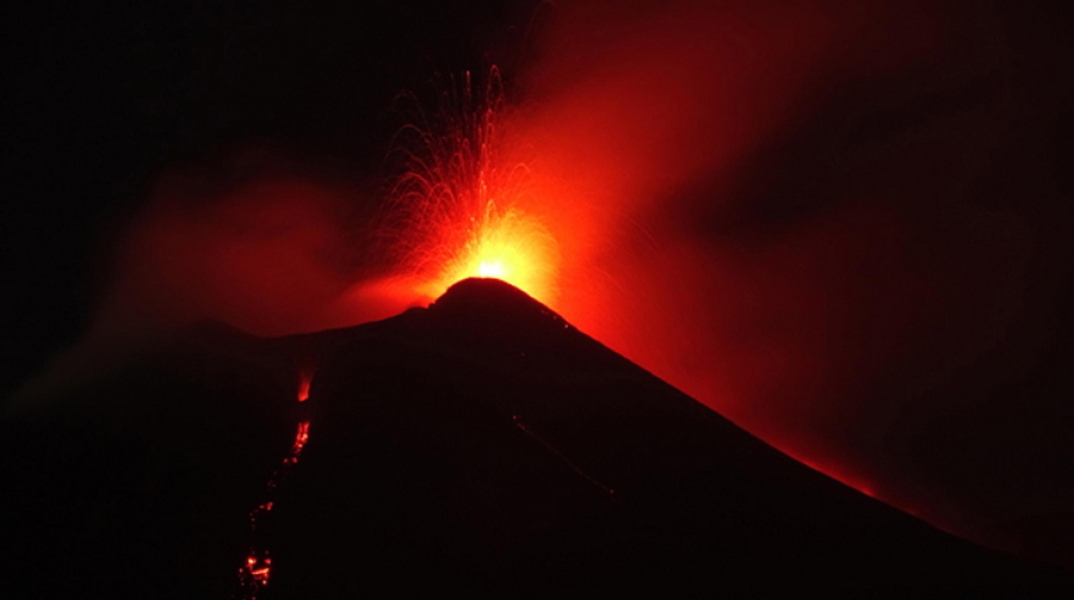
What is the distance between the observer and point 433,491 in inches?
345

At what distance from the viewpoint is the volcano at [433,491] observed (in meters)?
8.11

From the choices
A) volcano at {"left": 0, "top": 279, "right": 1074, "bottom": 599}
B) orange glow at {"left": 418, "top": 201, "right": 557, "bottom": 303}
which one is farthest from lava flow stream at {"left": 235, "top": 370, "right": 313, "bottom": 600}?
orange glow at {"left": 418, "top": 201, "right": 557, "bottom": 303}

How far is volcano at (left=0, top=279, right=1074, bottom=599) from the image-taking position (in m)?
8.11

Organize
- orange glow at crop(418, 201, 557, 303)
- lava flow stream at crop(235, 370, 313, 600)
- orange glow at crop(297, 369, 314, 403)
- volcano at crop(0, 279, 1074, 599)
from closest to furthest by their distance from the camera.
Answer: lava flow stream at crop(235, 370, 313, 600)
volcano at crop(0, 279, 1074, 599)
orange glow at crop(297, 369, 314, 403)
orange glow at crop(418, 201, 557, 303)

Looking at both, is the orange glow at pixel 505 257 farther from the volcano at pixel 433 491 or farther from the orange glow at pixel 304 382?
the volcano at pixel 433 491

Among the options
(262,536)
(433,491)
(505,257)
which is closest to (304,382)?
(262,536)

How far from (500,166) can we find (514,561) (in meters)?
11.4

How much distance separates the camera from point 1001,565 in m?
8.85

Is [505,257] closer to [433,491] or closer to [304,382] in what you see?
[304,382]

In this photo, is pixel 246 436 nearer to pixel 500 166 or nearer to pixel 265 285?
pixel 500 166

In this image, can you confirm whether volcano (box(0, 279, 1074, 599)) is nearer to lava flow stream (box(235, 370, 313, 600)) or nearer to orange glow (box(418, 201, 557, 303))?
lava flow stream (box(235, 370, 313, 600))

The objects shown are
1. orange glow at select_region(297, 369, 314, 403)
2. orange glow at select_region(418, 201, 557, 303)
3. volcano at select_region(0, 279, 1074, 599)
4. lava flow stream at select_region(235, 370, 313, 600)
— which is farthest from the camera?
orange glow at select_region(418, 201, 557, 303)

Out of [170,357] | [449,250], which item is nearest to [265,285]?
[449,250]

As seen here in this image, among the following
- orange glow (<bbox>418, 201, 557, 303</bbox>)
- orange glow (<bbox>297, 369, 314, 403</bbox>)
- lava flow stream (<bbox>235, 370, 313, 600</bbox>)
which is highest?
orange glow (<bbox>418, 201, 557, 303</bbox>)
